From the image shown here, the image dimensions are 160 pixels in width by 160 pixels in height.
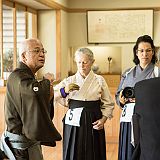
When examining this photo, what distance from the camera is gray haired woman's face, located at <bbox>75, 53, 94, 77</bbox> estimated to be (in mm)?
2982

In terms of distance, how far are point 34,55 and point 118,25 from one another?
552 cm

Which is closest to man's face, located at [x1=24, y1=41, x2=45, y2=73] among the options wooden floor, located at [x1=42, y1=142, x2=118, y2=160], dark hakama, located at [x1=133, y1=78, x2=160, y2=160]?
dark hakama, located at [x1=133, y1=78, x2=160, y2=160]

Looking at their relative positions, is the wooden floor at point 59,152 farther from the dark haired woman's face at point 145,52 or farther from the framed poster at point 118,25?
the framed poster at point 118,25

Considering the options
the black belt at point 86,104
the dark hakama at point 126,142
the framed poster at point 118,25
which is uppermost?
the framed poster at point 118,25

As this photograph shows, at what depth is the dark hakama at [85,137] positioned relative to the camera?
3.03 metres

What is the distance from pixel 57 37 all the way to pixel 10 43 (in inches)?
54.2

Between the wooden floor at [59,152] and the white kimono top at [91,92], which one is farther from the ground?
the white kimono top at [91,92]

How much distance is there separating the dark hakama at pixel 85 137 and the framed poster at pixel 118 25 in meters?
4.80

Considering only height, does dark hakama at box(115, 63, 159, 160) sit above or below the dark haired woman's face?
below

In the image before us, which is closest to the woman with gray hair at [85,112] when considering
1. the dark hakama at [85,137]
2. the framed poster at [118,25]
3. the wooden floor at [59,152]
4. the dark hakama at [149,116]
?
→ the dark hakama at [85,137]

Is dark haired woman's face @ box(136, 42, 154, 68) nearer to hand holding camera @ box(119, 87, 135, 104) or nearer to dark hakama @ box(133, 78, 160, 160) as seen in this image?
hand holding camera @ box(119, 87, 135, 104)

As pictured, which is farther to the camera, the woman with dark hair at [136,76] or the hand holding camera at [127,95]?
the woman with dark hair at [136,76]

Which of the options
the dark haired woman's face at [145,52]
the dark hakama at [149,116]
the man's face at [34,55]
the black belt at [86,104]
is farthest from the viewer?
the black belt at [86,104]

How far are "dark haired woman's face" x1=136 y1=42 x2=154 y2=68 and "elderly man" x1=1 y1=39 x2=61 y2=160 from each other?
0.88m
